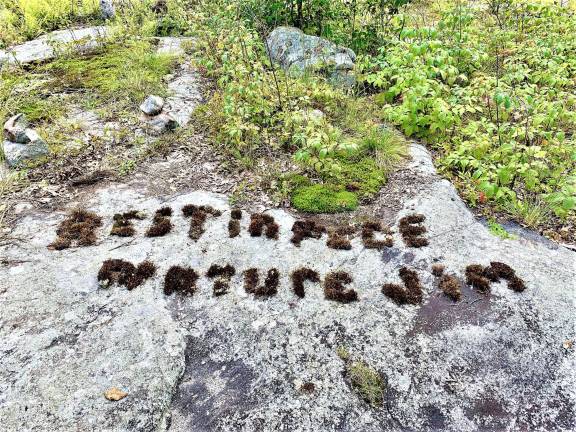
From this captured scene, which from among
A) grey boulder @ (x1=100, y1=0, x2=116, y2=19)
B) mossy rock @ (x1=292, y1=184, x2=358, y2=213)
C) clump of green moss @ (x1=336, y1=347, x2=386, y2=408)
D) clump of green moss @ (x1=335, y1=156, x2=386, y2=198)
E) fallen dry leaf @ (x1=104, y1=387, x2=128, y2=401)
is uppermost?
grey boulder @ (x1=100, y1=0, x2=116, y2=19)

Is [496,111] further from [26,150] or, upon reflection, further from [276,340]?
[26,150]

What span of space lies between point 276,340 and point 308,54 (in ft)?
20.3

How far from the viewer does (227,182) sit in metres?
5.70

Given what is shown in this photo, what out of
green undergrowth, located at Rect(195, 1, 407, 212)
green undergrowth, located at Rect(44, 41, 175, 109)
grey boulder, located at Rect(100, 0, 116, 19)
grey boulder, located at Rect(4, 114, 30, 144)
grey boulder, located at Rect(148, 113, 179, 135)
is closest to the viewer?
green undergrowth, located at Rect(195, 1, 407, 212)

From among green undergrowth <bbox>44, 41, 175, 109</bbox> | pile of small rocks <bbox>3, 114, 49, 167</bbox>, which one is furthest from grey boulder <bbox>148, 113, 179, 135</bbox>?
pile of small rocks <bbox>3, 114, 49, 167</bbox>

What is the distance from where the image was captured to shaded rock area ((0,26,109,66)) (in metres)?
8.59

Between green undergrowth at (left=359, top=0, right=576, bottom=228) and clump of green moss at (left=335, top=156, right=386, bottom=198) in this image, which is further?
clump of green moss at (left=335, top=156, right=386, bottom=198)

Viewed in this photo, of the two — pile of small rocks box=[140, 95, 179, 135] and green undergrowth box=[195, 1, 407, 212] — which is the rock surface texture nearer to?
green undergrowth box=[195, 1, 407, 212]

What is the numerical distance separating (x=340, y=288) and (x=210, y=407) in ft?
5.62

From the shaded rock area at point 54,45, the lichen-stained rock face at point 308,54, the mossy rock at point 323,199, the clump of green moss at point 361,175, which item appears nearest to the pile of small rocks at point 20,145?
the shaded rock area at point 54,45

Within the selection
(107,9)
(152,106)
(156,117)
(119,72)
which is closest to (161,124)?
(156,117)

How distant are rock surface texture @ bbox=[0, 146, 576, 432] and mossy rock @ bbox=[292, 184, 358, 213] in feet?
2.25

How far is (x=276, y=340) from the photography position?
11.9ft

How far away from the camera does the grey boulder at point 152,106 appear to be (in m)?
6.63
